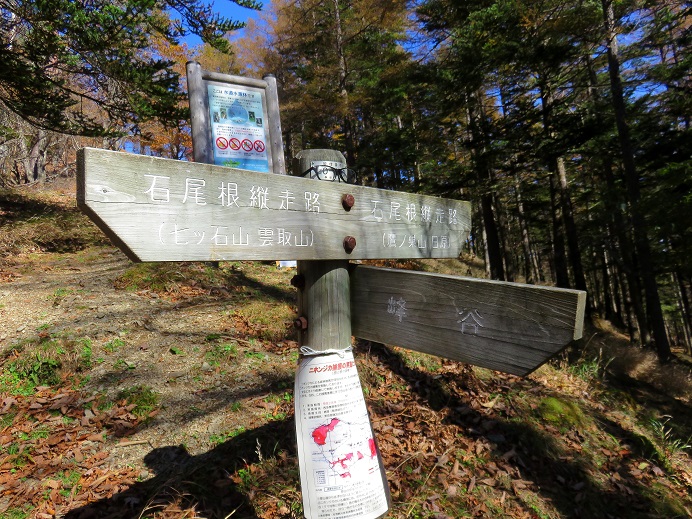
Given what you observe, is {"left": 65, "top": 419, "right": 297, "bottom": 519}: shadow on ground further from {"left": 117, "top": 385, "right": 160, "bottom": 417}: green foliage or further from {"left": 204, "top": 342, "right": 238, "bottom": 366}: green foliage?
{"left": 204, "top": 342, "right": 238, "bottom": 366}: green foliage

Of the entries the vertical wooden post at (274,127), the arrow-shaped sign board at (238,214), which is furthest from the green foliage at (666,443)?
the vertical wooden post at (274,127)

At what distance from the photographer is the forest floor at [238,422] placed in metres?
3.08

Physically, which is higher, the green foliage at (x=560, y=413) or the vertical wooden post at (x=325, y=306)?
the vertical wooden post at (x=325, y=306)

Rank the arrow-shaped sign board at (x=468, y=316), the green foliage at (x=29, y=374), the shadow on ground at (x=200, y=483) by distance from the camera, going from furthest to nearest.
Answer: the green foliage at (x=29, y=374), the shadow on ground at (x=200, y=483), the arrow-shaped sign board at (x=468, y=316)

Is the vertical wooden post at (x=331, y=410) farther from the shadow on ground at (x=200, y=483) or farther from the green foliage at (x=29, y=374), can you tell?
the green foliage at (x=29, y=374)

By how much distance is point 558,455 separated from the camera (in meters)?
4.21

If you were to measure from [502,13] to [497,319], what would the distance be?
989 cm

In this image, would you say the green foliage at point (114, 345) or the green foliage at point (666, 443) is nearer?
the green foliage at point (114, 345)

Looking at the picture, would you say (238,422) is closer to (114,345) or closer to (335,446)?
(114,345)

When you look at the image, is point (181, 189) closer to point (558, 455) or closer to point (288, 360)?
point (288, 360)

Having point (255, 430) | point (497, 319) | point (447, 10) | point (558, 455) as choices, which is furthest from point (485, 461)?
point (447, 10)

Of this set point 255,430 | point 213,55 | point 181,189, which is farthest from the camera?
point 213,55

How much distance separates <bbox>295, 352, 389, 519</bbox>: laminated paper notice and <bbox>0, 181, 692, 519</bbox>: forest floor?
4.57ft

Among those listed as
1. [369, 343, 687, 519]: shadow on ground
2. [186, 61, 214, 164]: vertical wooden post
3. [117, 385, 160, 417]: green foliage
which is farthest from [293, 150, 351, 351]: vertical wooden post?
[369, 343, 687, 519]: shadow on ground
